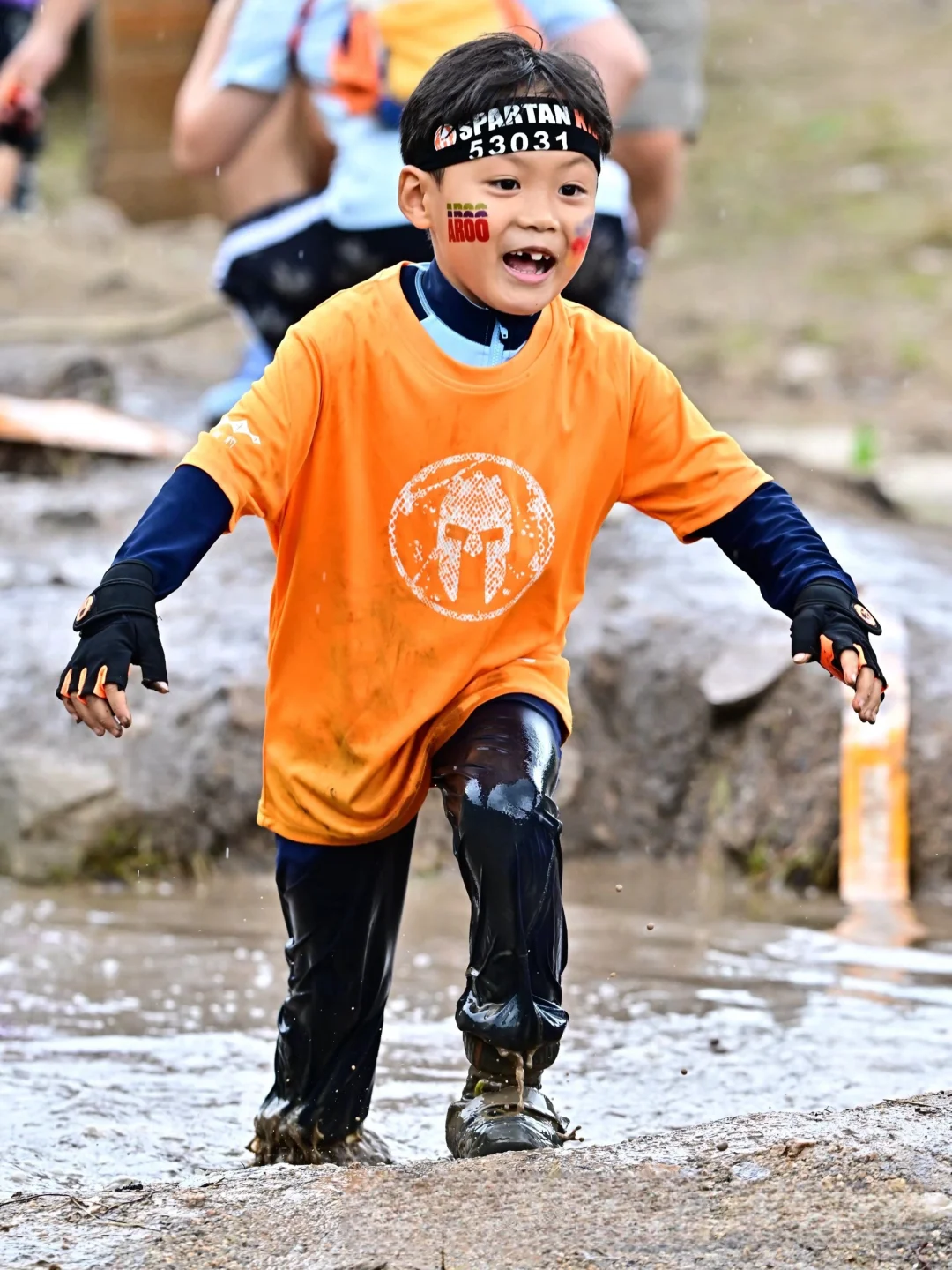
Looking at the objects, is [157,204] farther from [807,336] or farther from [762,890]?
[762,890]

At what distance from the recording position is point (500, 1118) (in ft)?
7.95

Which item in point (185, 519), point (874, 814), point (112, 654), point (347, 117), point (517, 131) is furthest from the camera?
point (347, 117)

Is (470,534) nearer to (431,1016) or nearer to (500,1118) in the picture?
(500,1118)

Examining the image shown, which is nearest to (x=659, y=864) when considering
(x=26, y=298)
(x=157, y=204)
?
(x=26, y=298)

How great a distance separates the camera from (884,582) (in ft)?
17.0

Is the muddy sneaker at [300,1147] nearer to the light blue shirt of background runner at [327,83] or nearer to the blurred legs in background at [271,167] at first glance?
the light blue shirt of background runner at [327,83]

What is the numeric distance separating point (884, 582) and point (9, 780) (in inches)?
88.2

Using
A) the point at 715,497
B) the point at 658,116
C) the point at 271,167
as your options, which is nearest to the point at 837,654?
the point at 715,497

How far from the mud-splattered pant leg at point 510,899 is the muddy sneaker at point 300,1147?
41cm

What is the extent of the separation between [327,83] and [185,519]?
298 cm

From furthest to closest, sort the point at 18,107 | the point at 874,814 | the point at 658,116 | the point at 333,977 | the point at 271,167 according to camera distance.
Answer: the point at 18,107, the point at 658,116, the point at 271,167, the point at 874,814, the point at 333,977

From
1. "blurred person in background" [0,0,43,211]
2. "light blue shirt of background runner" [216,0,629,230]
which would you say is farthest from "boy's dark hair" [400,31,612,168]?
"blurred person in background" [0,0,43,211]

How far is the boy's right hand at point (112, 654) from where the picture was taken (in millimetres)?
2180

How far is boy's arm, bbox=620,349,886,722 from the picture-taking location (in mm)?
2547
